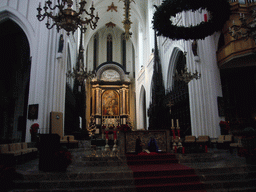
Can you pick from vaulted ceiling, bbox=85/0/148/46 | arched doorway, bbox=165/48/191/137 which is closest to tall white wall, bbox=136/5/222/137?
arched doorway, bbox=165/48/191/137

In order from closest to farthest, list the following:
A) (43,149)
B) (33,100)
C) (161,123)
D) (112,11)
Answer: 1. (43,149)
2. (33,100)
3. (161,123)
4. (112,11)

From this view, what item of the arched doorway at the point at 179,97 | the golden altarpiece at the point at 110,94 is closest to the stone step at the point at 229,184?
the arched doorway at the point at 179,97

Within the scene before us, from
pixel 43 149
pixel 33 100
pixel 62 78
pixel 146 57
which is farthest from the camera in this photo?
pixel 146 57

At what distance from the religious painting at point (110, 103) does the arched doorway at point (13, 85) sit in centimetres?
996

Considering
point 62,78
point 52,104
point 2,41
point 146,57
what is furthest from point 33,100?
point 146,57

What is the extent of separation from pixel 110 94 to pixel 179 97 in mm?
12286

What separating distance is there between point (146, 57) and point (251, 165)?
48.2 ft

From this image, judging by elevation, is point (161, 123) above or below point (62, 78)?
below

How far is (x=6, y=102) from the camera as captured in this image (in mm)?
12469

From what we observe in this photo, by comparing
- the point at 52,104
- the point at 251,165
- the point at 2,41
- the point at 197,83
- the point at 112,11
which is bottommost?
the point at 251,165

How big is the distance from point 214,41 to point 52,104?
813 centimetres

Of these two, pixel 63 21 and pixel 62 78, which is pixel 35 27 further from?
pixel 63 21

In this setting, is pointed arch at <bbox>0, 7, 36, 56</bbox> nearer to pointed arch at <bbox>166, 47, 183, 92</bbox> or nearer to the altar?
pointed arch at <bbox>166, 47, 183, 92</bbox>

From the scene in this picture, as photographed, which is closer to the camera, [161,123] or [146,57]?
[161,123]
